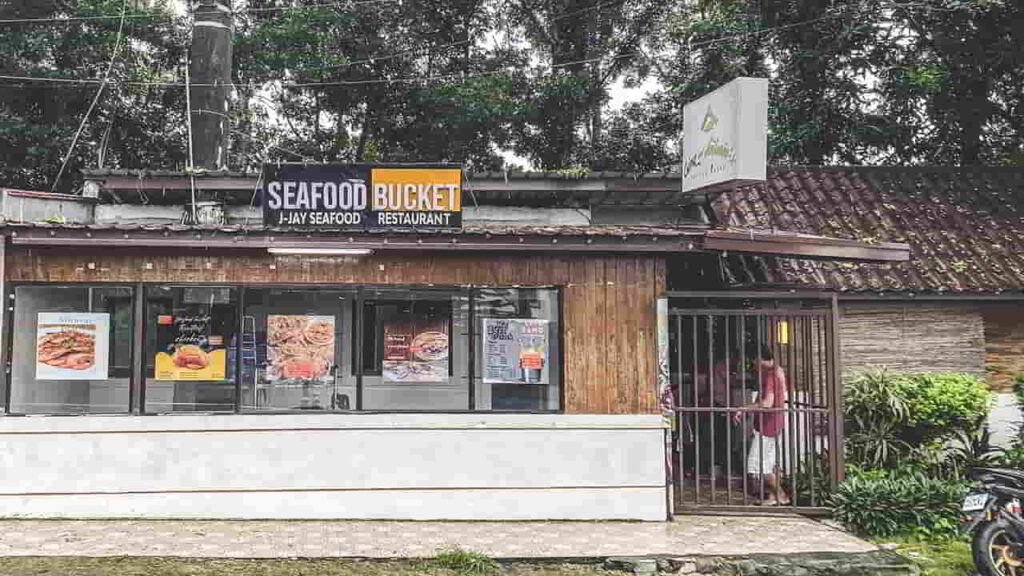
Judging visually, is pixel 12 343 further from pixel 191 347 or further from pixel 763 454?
pixel 763 454

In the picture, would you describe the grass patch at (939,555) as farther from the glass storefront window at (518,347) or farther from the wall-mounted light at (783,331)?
the glass storefront window at (518,347)

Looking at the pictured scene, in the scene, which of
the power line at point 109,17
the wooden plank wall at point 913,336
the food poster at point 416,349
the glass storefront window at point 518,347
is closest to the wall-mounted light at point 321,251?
the food poster at point 416,349

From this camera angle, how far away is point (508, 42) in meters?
23.5

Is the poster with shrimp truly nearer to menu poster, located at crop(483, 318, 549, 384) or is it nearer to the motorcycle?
menu poster, located at crop(483, 318, 549, 384)

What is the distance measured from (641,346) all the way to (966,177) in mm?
8285

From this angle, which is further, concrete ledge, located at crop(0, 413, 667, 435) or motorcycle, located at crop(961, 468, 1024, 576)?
concrete ledge, located at crop(0, 413, 667, 435)

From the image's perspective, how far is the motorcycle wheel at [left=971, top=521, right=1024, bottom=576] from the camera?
7.18 m

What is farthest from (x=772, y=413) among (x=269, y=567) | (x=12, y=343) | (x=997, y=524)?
(x=12, y=343)

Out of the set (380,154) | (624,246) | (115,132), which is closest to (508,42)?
(380,154)

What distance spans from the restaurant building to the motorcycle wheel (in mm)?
2199

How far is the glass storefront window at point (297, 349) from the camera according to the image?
9.09 metres

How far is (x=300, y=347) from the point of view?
921 cm

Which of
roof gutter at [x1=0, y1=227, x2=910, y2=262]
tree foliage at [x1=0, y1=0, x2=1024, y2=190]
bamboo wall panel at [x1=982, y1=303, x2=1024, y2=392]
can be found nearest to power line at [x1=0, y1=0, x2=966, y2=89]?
tree foliage at [x1=0, y1=0, x2=1024, y2=190]

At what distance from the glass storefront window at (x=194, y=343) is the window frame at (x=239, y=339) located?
0.06 meters
